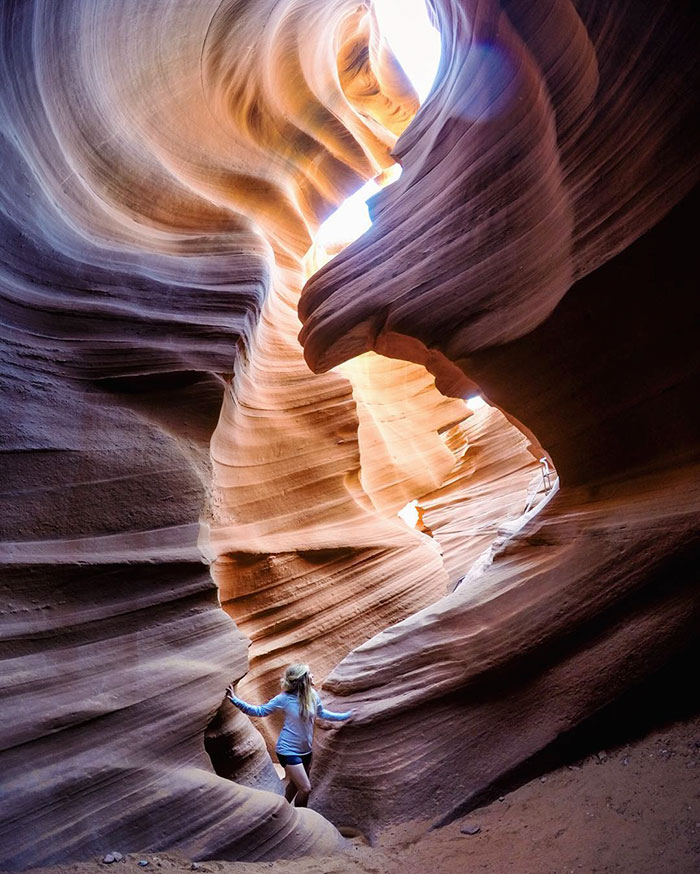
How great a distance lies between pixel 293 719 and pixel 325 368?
125 inches

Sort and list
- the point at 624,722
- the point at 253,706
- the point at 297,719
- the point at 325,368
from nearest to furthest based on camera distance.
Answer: the point at 624,722 → the point at 253,706 → the point at 297,719 → the point at 325,368

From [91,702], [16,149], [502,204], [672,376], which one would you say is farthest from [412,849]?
[16,149]

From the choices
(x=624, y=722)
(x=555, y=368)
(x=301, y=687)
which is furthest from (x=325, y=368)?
(x=624, y=722)

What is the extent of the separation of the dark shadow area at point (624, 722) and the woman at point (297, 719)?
43.9 inches

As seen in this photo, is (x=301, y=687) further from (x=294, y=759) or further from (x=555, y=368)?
(x=555, y=368)

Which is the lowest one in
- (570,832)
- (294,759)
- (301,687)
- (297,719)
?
(570,832)

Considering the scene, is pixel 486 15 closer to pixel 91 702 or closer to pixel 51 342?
pixel 51 342

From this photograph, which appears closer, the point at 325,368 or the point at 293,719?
the point at 293,719

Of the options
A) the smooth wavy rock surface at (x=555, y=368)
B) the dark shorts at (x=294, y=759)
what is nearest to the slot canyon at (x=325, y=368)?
the smooth wavy rock surface at (x=555, y=368)

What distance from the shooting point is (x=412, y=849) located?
3529 millimetres

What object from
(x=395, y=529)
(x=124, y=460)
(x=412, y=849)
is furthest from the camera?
(x=395, y=529)

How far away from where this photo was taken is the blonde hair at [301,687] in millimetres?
4516

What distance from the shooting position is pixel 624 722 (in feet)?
12.0

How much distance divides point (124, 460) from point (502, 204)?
353 cm
